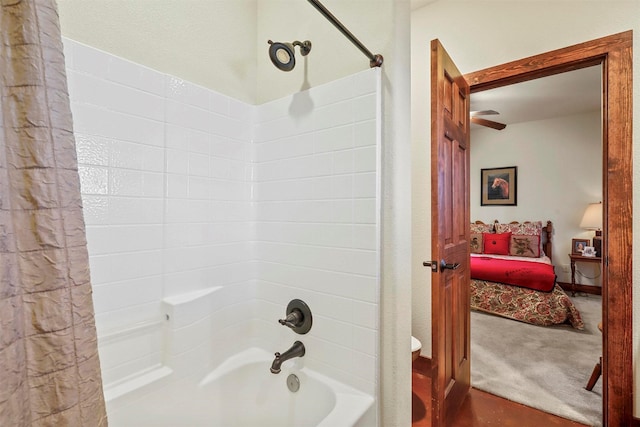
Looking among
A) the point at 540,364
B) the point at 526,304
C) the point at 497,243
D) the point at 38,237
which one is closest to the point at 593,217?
the point at 497,243

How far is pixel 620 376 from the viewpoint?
5.41 feet

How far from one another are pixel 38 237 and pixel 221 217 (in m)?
0.97

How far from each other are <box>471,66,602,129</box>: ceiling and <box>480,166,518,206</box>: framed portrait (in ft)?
3.05

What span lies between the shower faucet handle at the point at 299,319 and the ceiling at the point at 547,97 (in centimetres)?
340

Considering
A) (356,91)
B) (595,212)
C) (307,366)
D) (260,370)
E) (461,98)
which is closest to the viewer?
(356,91)

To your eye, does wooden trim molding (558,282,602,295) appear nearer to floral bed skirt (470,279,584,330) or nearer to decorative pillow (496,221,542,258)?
decorative pillow (496,221,542,258)

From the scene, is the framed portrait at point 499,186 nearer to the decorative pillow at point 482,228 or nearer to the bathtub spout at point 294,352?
the decorative pillow at point 482,228

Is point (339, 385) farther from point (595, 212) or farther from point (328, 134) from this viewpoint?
point (595, 212)

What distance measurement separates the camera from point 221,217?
4.90 feet

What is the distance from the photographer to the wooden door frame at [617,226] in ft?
5.35

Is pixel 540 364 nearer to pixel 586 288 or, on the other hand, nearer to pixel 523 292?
pixel 523 292

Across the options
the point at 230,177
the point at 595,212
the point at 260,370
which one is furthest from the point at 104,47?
the point at 595,212

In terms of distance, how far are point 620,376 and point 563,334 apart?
5.52ft

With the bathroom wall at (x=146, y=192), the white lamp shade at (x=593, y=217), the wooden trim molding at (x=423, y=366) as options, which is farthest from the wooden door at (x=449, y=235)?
the white lamp shade at (x=593, y=217)
